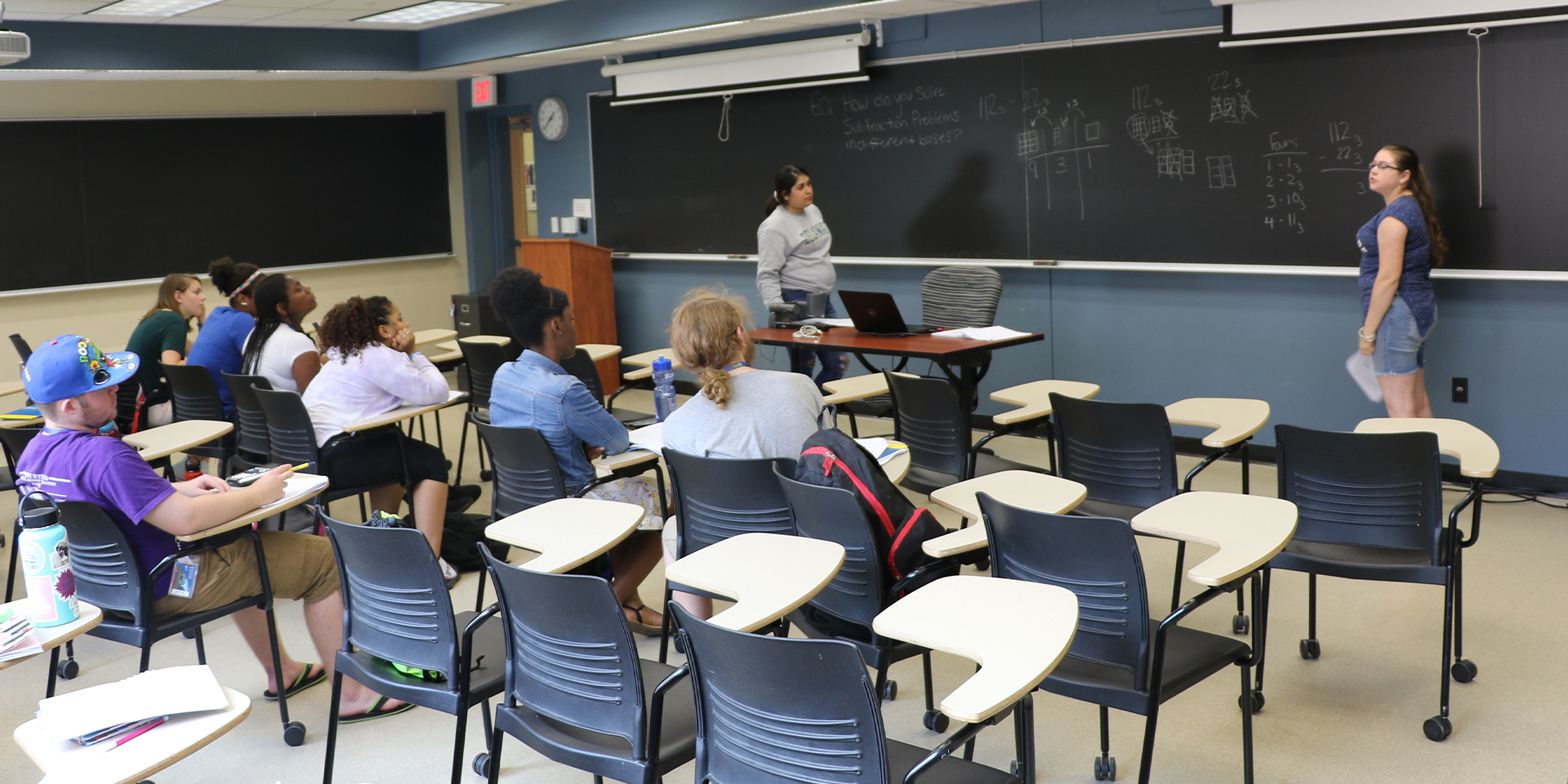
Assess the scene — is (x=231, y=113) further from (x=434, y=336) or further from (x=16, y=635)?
(x=16, y=635)

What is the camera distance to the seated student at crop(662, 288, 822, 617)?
312cm

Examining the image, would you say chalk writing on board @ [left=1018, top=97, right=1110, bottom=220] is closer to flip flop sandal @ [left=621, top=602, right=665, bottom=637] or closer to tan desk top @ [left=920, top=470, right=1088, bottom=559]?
tan desk top @ [left=920, top=470, right=1088, bottom=559]

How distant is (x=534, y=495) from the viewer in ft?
11.9

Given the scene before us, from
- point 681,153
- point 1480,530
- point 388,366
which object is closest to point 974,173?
point 681,153

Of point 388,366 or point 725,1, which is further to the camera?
point 725,1

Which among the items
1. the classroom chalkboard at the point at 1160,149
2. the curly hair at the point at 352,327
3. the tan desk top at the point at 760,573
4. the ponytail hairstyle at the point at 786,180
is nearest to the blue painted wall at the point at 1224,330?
the classroom chalkboard at the point at 1160,149

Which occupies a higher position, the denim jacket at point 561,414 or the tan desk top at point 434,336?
the tan desk top at point 434,336

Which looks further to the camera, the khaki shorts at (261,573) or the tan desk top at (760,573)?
the khaki shorts at (261,573)

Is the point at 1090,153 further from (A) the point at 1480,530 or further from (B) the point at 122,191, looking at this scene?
(B) the point at 122,191

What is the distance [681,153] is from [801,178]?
2.17 metres

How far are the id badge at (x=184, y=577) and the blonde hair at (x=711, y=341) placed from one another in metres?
1.36

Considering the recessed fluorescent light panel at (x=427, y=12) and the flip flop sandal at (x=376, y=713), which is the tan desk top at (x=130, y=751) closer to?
the flip flop sandal at (x=376, y=713)

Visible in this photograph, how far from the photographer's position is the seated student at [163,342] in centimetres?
533

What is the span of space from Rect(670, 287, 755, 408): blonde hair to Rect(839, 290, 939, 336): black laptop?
214 centimetres
